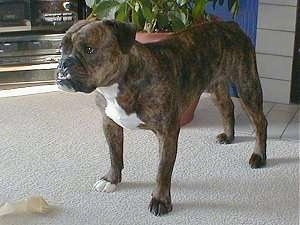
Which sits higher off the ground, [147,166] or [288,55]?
[288,55]

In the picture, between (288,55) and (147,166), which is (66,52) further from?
(288,55)

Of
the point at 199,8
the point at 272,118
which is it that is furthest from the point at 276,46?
the point at 199,8

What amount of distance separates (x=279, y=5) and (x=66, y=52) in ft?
4.33

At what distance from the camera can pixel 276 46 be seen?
271 centimetres

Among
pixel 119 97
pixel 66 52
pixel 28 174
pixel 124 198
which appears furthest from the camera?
pixel 28 174

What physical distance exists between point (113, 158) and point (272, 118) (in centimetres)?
90

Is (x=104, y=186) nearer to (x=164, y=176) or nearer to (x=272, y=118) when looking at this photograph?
(x=164, y=176)

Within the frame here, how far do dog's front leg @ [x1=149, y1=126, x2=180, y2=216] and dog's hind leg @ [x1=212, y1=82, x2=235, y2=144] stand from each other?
1.65ft

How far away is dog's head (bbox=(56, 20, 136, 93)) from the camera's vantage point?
5.24ft

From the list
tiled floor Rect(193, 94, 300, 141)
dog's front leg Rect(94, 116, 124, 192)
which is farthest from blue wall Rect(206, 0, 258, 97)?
dog's front leg Rect(94, 116, 124, 192)

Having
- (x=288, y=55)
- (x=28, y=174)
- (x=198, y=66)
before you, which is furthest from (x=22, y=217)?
(x=288, y=55)

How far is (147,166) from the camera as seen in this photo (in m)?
2.11

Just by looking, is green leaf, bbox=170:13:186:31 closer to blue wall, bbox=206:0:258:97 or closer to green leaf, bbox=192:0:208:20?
green leaf, bbox=192:0:208:20

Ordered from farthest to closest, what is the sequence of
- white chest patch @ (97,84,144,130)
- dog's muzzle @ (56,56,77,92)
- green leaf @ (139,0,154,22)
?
green leaf @ (139,0,154,22), white chest patch @ (97,84,144,130), dog's muzzle @ (56,56,77,92)
